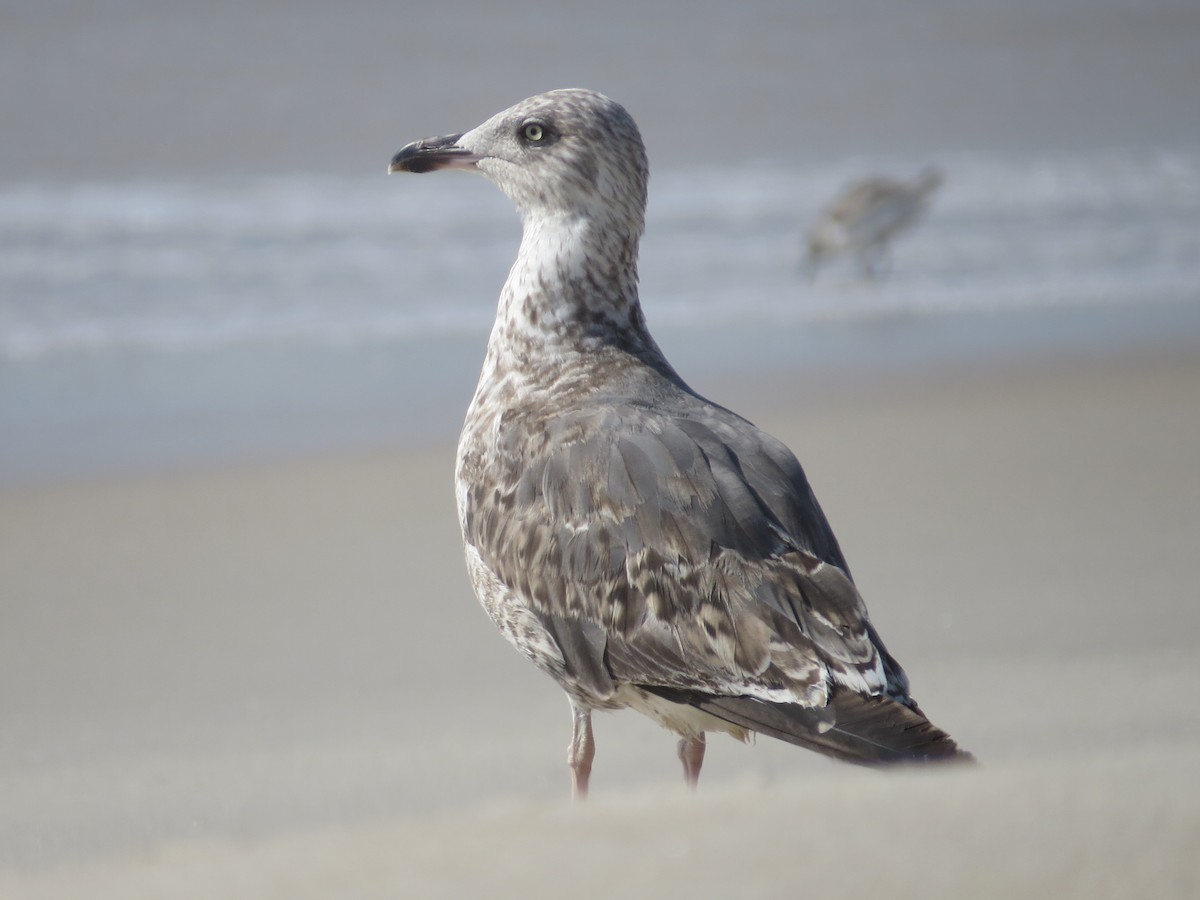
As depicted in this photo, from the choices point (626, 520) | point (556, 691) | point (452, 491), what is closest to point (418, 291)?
point (452, 491)

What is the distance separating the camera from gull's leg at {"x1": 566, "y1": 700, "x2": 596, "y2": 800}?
4.20 meters

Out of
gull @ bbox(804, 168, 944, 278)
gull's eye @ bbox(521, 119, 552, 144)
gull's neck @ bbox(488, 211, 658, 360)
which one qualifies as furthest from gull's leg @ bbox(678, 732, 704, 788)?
gull @ bbox(804, 168, 944, 278)

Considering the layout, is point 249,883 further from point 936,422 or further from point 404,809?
point 936,422

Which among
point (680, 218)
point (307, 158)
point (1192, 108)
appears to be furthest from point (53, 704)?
point (1192, 108)

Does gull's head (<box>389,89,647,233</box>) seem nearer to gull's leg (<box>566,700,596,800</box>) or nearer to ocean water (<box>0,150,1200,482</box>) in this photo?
gull's leg (<box>566,700,596,800</box>)

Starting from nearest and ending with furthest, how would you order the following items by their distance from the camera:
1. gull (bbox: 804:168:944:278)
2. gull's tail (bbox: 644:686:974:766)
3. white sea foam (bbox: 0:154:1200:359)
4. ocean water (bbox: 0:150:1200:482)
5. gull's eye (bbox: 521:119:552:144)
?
gull's tail (bbox: 644:686:974:766) < gull's eye (bbox: 521:119:552:144) < ocean water (bbox: 0:150:1200:482) < white sea foam (bbox: 0:154:1200:359) < gull (bbox: 804:168:944:278)

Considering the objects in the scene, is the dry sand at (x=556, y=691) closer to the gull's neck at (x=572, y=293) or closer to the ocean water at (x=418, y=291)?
the ocean water at (x=418, y=291)

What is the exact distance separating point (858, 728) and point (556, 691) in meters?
2.24

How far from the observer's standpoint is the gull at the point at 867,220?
10586mm

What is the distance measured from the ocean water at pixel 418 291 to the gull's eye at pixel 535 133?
3.26m

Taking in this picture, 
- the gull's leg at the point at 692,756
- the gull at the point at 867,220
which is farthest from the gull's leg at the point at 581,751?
the gull at the point at 867,220

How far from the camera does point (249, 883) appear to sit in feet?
7.91

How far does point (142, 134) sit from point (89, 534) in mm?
8536

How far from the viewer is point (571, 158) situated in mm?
4586
